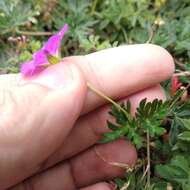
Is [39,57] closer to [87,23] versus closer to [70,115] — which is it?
[70,115]

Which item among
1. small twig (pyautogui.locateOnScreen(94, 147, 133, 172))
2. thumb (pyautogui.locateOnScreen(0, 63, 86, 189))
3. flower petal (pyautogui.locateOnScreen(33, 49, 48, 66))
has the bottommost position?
small twig (pyautogui.locateOnScreen(94, 147, 133, 172))

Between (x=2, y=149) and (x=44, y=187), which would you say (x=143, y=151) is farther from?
(x=2, y=149)

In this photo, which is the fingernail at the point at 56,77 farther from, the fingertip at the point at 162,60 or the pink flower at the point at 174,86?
the pink flower at the point at 174,86

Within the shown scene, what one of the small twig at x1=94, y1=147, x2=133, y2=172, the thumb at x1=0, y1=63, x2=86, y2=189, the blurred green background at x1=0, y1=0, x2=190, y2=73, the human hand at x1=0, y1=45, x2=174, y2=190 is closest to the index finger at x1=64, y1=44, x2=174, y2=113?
the human hand at x1=0, y1=45, x2=174, y2=190

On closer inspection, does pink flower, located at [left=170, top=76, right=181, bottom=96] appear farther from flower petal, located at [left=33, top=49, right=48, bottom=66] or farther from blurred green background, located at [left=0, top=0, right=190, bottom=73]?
flower petal, located at [left=33, top=49, right=48, bottom=66]

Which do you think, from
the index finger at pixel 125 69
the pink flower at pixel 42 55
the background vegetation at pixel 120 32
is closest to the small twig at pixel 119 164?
the background vegetation at pixel 120 32

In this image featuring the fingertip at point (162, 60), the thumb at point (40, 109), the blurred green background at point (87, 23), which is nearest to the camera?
the thumb at point (40, 109)
